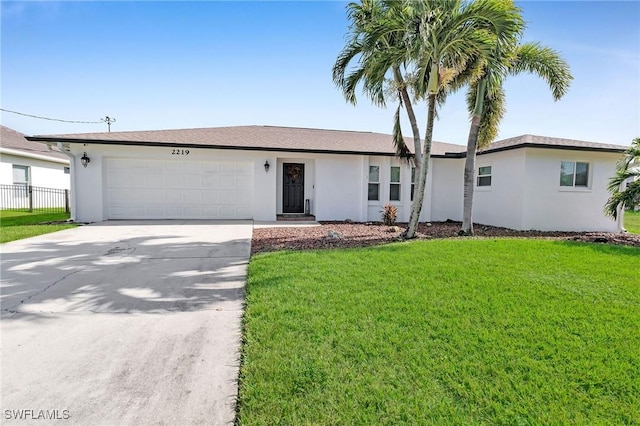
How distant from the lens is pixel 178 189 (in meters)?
12.8

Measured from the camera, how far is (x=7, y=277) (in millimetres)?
5176

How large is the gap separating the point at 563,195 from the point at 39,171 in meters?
27.0

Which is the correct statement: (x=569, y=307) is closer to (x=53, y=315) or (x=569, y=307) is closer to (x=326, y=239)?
(x=326, y=239)

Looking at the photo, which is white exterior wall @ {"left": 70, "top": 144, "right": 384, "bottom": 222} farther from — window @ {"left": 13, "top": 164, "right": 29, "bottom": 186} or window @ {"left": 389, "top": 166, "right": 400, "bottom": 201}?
window @ {"left": 13, "top": 164, "right": 29, "bottom": 186}

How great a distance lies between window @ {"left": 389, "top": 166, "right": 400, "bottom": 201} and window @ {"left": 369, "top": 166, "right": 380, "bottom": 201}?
1.97 ft

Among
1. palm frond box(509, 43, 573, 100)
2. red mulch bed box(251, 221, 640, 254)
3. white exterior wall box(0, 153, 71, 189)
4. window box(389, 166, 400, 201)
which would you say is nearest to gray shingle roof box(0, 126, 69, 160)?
white exterior wall box(0, 153, 71, 189)

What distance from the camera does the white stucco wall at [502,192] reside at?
1133 cm

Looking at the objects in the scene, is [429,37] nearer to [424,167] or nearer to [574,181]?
[424,167]

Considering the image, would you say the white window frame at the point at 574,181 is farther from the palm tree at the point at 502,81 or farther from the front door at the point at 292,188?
the front door at the point at 292,188

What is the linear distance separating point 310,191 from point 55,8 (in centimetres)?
1070

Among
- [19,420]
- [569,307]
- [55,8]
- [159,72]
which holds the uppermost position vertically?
[55,8]

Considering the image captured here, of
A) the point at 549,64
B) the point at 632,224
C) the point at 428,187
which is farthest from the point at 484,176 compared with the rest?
the point at 632,224

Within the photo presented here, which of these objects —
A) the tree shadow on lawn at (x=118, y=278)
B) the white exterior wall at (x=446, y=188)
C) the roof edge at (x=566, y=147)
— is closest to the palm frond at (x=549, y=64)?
the roof edge at (x=566, y=147)

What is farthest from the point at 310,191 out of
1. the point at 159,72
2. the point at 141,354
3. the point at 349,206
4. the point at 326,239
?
the point at 141,354
